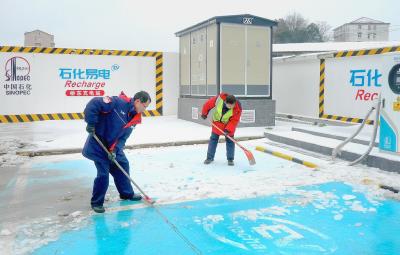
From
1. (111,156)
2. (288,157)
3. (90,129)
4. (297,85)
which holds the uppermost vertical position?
(297,85)

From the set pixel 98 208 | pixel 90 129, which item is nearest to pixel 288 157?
pixel 98 208

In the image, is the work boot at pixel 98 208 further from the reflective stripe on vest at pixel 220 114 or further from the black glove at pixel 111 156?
the reflective stripe on vest at pixel 220 114

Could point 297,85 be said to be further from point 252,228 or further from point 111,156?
point 252,228

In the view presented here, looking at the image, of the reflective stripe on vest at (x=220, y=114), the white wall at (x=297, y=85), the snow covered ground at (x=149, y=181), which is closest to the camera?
the snow covered ground at (x=149, y=181)

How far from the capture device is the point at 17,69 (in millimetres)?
14461

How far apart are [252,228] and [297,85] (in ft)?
34.5

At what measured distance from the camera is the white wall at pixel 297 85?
13.7 m

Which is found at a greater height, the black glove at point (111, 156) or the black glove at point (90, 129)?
the black glove at point (90, 129)

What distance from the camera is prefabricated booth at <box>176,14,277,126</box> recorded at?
42.4 feet

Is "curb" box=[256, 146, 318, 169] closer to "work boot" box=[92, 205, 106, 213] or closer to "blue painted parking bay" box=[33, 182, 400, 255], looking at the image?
"blue painted parking bay" box=[33, 182, 400, 255]

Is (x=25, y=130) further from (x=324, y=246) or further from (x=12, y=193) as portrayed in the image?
(x=324, y=246)

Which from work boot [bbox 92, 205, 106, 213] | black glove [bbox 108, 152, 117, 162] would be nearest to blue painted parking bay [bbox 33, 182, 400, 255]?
work boot [bbox 92, 205, 106, 213]

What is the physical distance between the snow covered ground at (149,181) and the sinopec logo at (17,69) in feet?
15.6

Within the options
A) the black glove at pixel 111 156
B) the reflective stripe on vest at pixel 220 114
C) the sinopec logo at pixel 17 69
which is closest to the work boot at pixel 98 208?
the black glove at pixel 111 156
